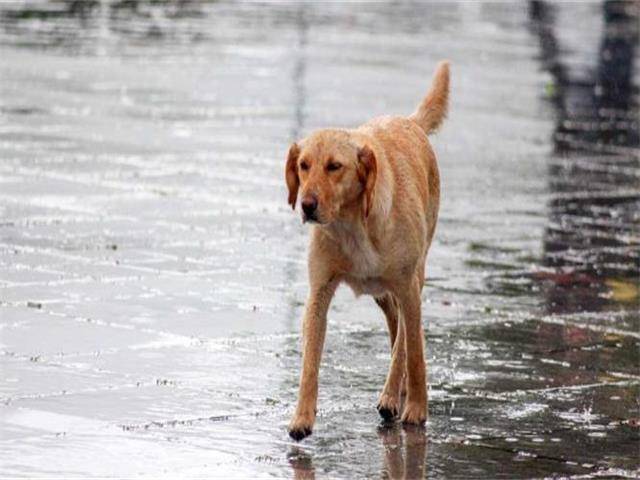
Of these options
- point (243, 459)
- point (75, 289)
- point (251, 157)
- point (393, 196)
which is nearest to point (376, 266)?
point (393, 196)

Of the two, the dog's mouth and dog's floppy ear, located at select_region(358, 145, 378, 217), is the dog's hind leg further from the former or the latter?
the dog's mouth

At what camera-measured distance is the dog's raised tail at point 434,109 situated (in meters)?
11.5

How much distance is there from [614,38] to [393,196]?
34.7 meters

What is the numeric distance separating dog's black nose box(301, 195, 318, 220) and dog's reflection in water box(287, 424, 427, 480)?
106 centimetres

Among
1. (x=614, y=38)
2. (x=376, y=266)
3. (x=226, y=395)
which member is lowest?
(x=614, y=38)

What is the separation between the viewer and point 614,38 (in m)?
43.8

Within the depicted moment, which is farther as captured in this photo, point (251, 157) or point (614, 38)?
point (614, 38)

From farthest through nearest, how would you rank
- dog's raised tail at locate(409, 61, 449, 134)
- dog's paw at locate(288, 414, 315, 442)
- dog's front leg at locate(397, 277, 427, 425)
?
dog's raised tail at locate(409, 61, 449, 134) → dog's front leg at locate(397, 277, 427, 425) → dog's paw at locate(288, 414, 315, 442)

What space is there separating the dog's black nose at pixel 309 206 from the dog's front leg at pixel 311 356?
0.68 m

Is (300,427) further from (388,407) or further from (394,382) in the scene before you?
(394,382)

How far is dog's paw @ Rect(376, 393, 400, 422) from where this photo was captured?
10.2 metres

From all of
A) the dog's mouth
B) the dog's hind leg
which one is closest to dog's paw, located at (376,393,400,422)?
the dog's hind leg

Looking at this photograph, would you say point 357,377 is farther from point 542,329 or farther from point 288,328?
point 542,329

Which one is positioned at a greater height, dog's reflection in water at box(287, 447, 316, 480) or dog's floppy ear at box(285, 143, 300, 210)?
dog's floppy ear at box(285, 143, 300, 210)
